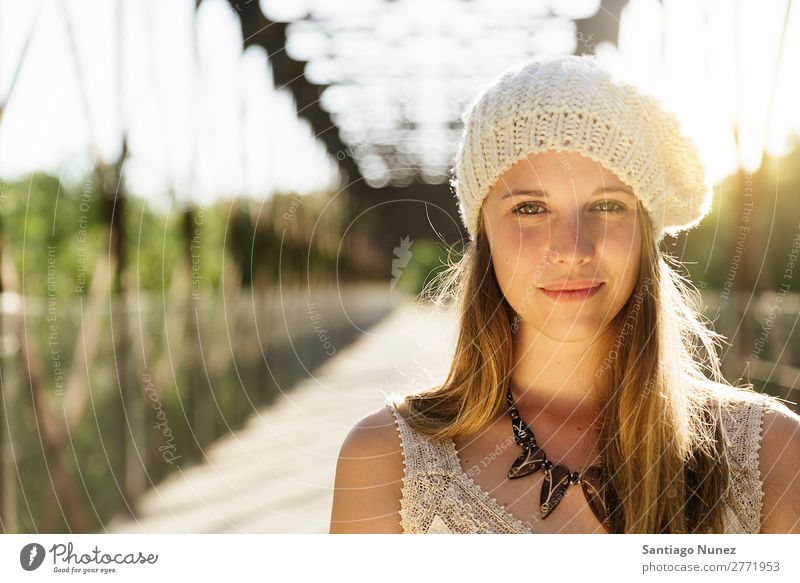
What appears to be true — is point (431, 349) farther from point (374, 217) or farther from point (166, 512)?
point (374, 217)

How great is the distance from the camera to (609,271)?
1.30 meters

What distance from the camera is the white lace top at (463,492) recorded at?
1.30m

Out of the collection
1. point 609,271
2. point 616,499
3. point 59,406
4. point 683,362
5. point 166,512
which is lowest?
point 166,512

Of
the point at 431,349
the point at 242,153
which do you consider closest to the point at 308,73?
the point at 242,153

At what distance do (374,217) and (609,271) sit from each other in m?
23.7

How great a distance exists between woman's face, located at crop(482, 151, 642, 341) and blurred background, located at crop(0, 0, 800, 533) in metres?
0.18

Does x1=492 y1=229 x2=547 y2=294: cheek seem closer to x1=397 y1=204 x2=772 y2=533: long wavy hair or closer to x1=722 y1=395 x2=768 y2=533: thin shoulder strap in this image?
x1=397 y1=204 x2=772 y2=533: long wavy hair

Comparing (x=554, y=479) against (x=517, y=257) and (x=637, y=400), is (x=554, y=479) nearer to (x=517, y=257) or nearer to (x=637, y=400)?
(x=637, y=400)

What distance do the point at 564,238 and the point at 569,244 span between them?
0.01m

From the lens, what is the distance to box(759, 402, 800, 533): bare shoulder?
1275 millimetres
